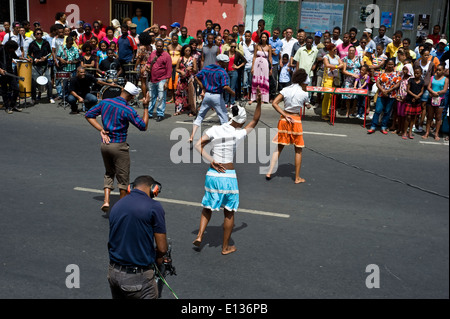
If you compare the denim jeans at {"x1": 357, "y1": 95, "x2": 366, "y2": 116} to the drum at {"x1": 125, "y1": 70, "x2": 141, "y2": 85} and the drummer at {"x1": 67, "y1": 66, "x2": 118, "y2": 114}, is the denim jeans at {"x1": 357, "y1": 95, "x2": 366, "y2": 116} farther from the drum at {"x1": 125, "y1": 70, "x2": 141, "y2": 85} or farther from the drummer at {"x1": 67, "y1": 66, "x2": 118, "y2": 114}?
the drummer at {"x1": 67, "y1": 66, "x2": 118, "y2": 114}

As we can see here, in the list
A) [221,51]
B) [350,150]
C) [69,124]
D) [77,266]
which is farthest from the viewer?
[221,51]

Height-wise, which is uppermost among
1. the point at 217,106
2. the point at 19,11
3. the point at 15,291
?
the point at 19,11

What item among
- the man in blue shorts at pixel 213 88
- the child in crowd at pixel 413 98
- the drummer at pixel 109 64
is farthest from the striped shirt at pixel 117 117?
the drummer at pixel 109 64

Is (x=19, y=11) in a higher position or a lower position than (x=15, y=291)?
higher

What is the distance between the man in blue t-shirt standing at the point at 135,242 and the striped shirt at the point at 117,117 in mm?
2633

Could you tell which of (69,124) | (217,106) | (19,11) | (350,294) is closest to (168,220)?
(350,294)

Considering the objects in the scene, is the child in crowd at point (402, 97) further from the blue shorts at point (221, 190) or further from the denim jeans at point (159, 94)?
the blue shorts at point (221, 190)

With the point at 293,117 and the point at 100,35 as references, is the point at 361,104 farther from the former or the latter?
the point at 100,35

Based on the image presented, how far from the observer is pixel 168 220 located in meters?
7.23

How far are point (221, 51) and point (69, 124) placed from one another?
5.70 meters

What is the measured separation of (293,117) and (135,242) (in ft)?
17.5

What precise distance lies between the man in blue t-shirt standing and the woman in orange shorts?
4.82 m

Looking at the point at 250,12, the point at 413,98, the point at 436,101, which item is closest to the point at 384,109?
the point at 413,98

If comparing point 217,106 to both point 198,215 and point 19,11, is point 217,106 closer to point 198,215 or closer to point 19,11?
point 198,215
